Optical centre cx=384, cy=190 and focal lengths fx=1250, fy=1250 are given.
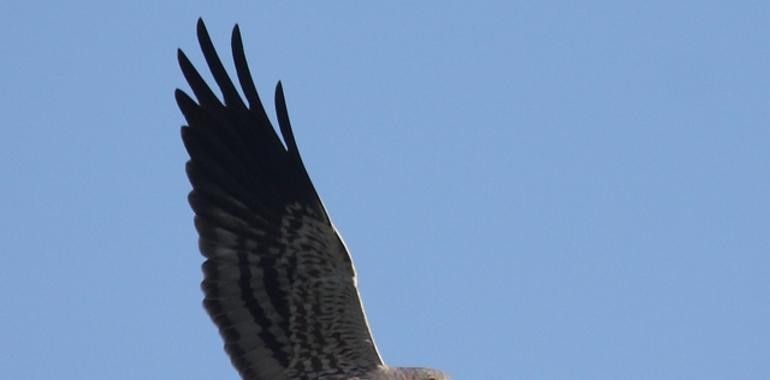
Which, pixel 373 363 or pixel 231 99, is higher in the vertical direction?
pixel 231 99

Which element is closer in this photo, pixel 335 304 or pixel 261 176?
pixel 335 304

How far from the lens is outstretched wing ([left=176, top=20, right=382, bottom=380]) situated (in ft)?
29.7

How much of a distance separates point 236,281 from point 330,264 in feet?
2.54

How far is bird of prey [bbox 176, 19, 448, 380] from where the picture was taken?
9031mm

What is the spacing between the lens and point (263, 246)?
932 cm

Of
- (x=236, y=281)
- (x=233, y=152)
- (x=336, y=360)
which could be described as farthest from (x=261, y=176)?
(x=336, y=360)

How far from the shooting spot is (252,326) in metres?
9.16

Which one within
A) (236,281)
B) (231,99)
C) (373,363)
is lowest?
(373,363)

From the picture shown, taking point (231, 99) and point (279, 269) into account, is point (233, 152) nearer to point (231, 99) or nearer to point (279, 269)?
point (231, 99)

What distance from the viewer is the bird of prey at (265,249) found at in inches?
356

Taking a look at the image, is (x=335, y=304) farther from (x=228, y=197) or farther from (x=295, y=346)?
(x=228, y=197)

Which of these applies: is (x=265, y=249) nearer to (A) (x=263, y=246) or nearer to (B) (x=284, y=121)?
(A) (x=263, y=246)

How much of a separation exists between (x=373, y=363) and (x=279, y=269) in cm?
97

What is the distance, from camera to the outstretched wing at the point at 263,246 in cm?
904
